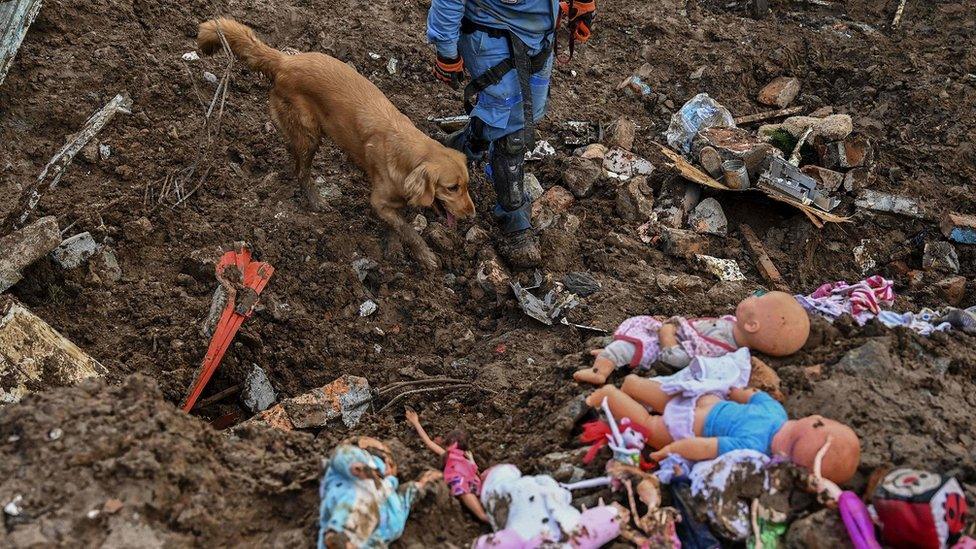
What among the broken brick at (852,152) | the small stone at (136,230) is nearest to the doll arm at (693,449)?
the small stone at (136,230)

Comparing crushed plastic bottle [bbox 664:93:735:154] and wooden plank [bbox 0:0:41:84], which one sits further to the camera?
crushed plastic bottle [bbox 664:93:735:154]

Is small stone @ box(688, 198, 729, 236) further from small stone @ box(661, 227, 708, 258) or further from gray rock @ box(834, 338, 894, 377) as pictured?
gray rock @ box(834, 338, 894, 377)

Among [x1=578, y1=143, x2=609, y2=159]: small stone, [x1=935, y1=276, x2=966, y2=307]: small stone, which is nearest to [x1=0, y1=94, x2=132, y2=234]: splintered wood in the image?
[x1=578, y1=143, x2=609, y2=159]: small stone

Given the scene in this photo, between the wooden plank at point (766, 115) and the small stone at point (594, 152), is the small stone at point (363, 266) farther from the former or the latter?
the wooden plank at point (766, 115)

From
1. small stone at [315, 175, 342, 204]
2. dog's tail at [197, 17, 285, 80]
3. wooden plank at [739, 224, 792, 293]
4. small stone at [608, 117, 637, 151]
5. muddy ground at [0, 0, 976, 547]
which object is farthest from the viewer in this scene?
small stone at [608, 117, 637, 151]

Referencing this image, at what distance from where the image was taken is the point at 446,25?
515 centimetres

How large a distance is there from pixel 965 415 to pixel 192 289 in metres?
4.85

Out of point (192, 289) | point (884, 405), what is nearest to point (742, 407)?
point (884, 405)

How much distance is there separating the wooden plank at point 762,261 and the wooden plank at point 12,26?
19.9 feet

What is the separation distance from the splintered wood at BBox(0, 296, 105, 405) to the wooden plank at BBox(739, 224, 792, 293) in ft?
16.2

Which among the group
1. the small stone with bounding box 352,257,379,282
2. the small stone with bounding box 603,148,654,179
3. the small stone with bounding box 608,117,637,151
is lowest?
the small stone with bounding box 352,257,379,282

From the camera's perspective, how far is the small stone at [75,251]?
17.0 feet

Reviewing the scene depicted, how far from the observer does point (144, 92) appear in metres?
6.58

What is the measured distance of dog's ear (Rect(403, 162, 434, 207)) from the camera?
5309mm
